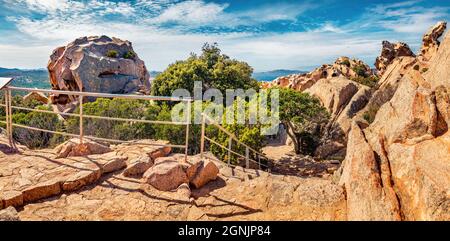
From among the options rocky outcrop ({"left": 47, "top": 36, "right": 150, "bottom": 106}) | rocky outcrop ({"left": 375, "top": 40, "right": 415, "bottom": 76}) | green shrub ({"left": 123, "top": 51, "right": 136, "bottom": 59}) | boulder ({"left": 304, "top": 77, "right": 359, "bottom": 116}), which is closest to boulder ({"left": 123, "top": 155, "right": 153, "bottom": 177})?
boulder ({"left": 304, "top": 77, "right": 359, "bottom": 116})

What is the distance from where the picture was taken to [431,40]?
120 ft

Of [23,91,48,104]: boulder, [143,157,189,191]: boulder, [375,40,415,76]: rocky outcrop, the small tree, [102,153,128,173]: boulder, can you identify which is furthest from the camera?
[375,40,415,76]: rocky outcrop

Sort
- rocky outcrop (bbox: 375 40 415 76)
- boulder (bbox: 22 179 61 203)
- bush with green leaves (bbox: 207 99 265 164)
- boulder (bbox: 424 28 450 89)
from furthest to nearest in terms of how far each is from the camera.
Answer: rocky outcrop (bbox: 375 40 415 76) → bush with green leaves (bbox: 207 99 265 164) → boulder (bbox: 424 28 450 89) → boulder (bbox: 22 179 61 203)

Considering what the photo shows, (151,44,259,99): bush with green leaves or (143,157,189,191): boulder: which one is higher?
(151,44,259,99): bush with green leaves

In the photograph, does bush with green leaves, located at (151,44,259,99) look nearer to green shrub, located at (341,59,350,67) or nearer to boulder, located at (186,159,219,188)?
boulder, located at (186,159,219,188)

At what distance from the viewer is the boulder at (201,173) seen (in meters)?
5.93

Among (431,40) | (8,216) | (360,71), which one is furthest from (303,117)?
(360,71)

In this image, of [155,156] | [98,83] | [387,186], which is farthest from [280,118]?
[98,83]

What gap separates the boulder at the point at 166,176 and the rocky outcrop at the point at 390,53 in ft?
143

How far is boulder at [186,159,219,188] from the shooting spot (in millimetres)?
5926

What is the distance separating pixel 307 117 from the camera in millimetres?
21922

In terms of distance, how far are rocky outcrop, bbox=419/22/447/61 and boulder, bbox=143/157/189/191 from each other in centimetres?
3714

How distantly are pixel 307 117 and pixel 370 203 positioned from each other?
1806 cm

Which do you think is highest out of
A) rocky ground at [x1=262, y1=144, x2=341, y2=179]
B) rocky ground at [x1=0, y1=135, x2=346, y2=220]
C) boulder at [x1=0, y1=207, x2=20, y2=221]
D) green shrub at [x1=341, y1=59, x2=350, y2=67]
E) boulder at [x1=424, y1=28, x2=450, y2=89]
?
green shrub at [x1=341, y1=59, x2=350, y2=67]
